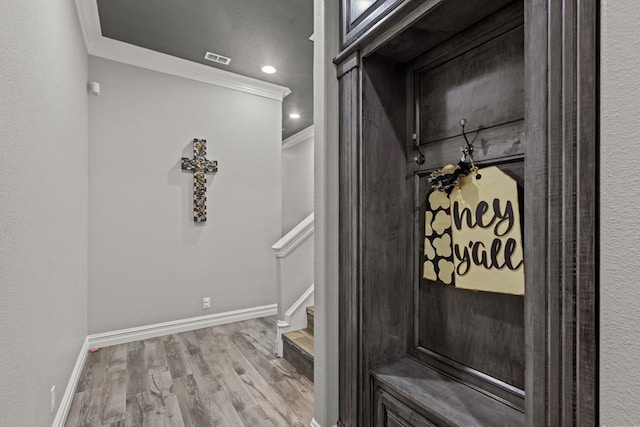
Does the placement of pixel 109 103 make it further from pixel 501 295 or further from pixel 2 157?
pixel 501 295

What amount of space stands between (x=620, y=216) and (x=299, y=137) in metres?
6.03

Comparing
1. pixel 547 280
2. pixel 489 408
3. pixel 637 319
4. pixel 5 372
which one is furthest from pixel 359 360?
pixel 5 372

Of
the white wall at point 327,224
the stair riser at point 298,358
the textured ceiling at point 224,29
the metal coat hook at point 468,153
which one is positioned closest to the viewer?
the metal coat hook at point 468,153

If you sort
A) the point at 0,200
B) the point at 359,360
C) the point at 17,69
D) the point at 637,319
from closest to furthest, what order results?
the point at 637,319, the point at 0,200, the point at 17,69, the point at 359,360

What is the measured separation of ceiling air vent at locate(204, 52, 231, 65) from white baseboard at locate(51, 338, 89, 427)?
9.89ft

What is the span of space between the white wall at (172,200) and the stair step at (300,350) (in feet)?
4.26

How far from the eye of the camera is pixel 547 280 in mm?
758

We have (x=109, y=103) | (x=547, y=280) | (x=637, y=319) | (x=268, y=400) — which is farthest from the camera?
(x=109, y=103)

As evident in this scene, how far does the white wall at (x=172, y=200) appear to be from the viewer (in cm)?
306

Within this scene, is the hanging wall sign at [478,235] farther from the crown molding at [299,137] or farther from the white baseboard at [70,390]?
the crown molding at [299,137]

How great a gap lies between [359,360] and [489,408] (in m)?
0.52

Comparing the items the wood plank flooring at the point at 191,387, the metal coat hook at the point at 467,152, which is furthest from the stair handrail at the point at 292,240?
the metal coat hook at the point at 467,152

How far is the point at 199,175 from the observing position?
139 inches

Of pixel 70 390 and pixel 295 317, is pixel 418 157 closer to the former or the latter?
pixel 295 317
